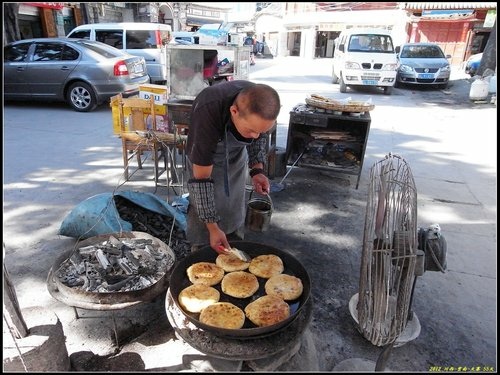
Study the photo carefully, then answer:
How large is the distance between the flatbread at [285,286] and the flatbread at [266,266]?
6cm

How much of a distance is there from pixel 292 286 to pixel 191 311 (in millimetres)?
682

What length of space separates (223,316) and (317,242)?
2064mm

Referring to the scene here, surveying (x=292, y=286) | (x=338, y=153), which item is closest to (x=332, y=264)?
(x=292, y=286)

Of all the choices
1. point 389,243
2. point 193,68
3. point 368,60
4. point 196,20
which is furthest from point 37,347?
point 196,20

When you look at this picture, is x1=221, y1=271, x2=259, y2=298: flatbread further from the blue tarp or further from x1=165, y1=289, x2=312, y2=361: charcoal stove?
the blue tarp

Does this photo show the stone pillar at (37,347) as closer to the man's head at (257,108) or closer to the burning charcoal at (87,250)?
the burning charcoal at (87,250)

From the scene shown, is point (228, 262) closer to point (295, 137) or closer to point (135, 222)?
point (135, 222)

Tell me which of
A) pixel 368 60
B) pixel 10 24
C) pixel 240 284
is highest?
pixel 10 24

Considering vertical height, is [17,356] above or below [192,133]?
below

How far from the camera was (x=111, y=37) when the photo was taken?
11.5 meters

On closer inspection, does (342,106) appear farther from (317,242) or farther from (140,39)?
(140,39)

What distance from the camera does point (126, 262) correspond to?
268 cm

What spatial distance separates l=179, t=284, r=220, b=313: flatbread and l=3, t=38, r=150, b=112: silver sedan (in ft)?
26.1

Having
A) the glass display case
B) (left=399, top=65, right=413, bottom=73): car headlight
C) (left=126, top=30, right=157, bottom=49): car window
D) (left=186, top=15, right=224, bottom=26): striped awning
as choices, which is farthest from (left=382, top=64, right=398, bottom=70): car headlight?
(left=186, top=15, right=224, bottom=26): striped awning
